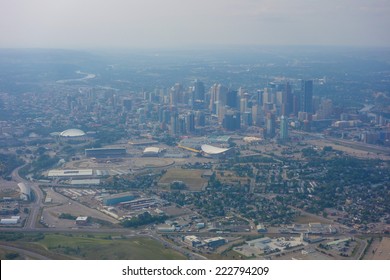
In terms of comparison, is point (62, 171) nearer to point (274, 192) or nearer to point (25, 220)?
point (25, 220)

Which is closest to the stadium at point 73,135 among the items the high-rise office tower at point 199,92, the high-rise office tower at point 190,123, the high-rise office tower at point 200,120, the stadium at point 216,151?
the high-rise office tower at point 190,123

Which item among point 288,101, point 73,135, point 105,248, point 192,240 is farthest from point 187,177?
point 288,101

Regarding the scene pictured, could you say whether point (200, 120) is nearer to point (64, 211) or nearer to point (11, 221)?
point (64, 211)

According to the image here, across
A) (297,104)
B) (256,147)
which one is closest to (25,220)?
(256,147)

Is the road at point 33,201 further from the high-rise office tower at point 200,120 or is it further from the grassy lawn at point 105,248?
the high-rise office tower at point 200,120

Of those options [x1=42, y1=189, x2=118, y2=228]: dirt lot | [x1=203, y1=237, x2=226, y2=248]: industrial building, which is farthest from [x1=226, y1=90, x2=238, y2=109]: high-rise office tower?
[x1=203, y1=237, x2=226, y2=248]: industrial building

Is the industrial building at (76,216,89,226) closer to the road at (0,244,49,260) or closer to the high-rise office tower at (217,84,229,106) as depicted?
the road at (0,244,49,260)

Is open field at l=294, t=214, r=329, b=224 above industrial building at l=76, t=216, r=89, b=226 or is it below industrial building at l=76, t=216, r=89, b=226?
below
